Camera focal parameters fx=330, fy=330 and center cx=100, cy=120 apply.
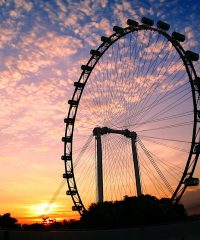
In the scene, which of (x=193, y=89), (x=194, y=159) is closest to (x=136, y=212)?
(x=194, y=159)

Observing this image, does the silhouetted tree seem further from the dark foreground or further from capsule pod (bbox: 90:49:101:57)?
the dark foreground

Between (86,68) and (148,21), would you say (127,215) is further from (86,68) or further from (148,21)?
(148,21)

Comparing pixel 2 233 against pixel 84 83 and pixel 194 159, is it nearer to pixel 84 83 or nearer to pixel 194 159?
pixel 194 159

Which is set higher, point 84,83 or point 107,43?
point 107,43

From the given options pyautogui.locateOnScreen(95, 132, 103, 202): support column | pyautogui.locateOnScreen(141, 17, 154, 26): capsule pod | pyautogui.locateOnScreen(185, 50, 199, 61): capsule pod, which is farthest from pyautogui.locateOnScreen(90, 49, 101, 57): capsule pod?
pyautogui.locateOnScreen(185, 50, 199, 61): capsule pod

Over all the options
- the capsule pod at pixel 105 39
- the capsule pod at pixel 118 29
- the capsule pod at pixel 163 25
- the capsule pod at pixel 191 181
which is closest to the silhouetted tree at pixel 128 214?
the capsule pod at pixel 191 181

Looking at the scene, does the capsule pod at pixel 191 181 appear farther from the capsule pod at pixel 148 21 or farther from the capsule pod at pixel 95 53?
the capsule pod at pixel 95 53

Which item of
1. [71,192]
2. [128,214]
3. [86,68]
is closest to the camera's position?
[128,214]

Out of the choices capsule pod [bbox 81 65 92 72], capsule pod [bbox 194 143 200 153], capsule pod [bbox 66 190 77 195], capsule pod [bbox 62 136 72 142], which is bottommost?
capsule pod [bbox 194 143 200 153]

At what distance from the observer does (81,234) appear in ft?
46.0

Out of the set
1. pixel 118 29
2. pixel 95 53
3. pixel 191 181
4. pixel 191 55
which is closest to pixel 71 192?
pixel 95 53

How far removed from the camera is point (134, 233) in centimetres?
1382

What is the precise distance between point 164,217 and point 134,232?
103ft

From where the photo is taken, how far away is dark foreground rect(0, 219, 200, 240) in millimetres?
13773
